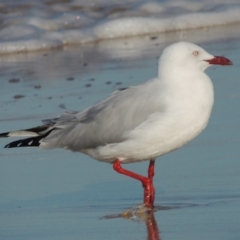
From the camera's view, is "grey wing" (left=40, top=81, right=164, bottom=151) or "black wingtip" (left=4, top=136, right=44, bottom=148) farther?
"black wingtip" (left=4, top=136, right=44, bottom=148)

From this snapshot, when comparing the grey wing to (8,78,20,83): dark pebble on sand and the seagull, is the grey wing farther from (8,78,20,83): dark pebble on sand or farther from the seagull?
(8,78,20,83): dark pebble on sand

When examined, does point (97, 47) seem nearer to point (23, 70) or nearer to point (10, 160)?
point (23, 70)

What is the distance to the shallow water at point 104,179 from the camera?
4.95m

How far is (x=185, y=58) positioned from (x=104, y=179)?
1.08 metres

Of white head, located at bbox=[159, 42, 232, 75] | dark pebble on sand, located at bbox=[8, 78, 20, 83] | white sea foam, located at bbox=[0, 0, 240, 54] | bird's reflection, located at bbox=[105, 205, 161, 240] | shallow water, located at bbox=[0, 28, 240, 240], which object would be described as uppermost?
white head, located at bbox=[159, 42, 232, 75]

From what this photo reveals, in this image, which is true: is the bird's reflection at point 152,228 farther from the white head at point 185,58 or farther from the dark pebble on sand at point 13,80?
the dark pebble on sand at point 13,80

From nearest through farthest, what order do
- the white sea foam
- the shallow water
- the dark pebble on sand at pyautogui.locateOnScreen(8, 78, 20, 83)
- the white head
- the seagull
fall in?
the shallow water
the seagull
the white head
the dark pebble on sand at pyautogui.locateOnScreen(8, 78, 20, 83)
the white sea foam

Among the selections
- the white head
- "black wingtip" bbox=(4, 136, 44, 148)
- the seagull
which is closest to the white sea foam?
"black wingtip" bbox=(4, 136, 44, 148)

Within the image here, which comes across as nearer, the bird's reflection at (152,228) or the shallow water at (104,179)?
the bird's reflection at (152,228)

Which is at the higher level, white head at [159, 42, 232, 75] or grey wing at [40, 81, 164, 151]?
white head at [159, 42, 232, 75]

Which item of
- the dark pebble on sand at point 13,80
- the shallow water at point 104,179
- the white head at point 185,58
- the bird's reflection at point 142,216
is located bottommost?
the bird's reflection at point 142,216

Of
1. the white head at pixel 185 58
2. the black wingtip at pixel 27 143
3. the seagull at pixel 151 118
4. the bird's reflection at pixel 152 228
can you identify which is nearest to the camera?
the bird's reflection at pixel 152 228

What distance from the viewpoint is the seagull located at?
5.23 meters

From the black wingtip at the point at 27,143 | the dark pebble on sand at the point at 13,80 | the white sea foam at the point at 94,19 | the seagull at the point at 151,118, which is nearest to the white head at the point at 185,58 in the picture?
the seagull at the point at 151,118
